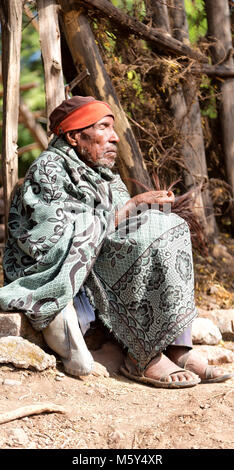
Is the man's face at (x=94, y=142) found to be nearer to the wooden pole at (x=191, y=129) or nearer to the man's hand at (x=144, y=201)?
the man's hand at (x=144, y=201)

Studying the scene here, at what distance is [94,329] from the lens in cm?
338

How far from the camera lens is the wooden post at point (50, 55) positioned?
3922 millimetres

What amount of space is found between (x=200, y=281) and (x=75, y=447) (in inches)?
108

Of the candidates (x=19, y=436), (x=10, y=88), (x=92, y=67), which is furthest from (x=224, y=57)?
(x=19, y=436)

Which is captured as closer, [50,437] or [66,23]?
[50,437]

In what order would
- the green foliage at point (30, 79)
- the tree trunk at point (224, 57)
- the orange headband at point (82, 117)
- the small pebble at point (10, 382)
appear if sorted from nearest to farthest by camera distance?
the small pebble at point (10, 382), the orange headband at point (82, 117), the tree trunk at point (224, 57), the green foliage at point (30, 79)

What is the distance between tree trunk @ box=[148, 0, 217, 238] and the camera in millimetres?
5129

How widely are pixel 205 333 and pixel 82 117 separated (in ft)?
5.37

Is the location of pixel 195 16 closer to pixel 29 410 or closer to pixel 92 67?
pixel 92 67

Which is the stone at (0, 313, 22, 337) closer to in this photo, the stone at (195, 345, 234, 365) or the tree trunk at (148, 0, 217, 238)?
the stone at (195, 345, 234, 365)

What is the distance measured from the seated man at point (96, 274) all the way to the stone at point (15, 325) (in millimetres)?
42

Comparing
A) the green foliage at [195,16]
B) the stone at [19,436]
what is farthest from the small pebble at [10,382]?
the green foliage at [195,16]
